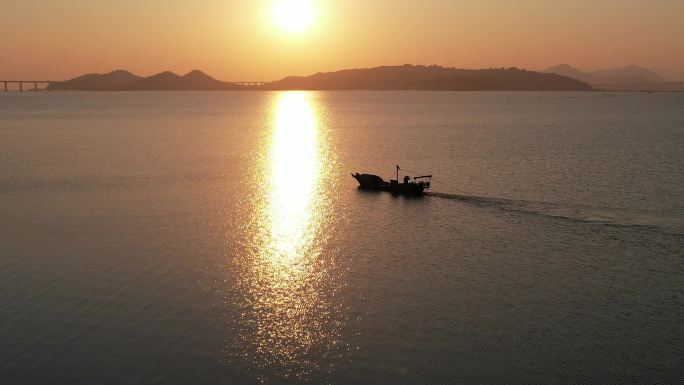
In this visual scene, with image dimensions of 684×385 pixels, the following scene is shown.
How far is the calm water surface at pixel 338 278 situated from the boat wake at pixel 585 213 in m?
0.30

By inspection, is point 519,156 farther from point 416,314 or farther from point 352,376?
point 352,376

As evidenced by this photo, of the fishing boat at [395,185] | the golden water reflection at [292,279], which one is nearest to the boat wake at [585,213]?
the fishing boat at [395,185]

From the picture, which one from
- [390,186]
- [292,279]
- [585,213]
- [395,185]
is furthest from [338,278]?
[390,186]

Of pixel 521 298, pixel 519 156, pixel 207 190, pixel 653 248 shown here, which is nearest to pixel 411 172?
pixel 519 156

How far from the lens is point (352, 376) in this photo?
2420 cm

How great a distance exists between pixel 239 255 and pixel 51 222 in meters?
19.2

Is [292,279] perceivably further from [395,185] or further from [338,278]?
[395,185]

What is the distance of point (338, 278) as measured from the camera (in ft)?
118

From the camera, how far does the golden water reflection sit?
87.2ft

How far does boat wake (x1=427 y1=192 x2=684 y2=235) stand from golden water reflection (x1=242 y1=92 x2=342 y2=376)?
15749mm

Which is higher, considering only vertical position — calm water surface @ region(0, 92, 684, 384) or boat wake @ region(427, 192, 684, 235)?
boat wake @ region(427, 192, 684, 235)

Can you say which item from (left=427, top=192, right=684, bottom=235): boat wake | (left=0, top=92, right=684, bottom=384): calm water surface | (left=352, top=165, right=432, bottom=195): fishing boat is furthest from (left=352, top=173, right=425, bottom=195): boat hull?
(left=427, top=192, right=684, bottom=235): boat wake

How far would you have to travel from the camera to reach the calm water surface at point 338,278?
83.5 ft

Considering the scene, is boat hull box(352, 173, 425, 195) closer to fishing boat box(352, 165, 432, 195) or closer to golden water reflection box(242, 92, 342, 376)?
fishing boat box(352, 165, 432, 195)
